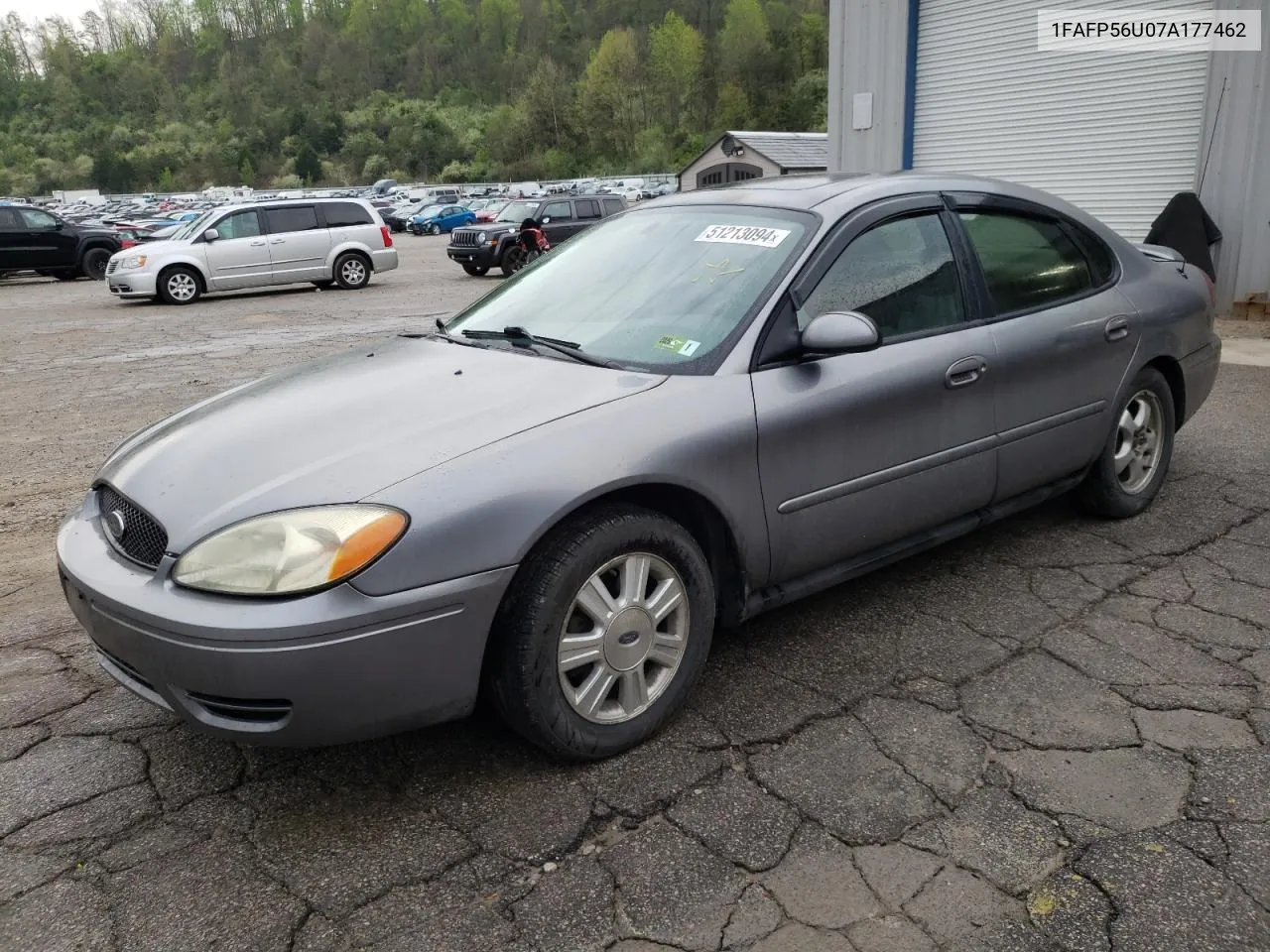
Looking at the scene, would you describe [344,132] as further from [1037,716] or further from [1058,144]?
[1037,716]

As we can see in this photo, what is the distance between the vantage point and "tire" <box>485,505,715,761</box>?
2.50 m

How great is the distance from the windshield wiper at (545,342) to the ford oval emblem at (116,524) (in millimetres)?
1284

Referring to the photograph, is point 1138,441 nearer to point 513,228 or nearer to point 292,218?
point 292,218

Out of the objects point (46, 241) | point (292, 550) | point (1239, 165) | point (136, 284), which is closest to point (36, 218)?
point (46, 241)

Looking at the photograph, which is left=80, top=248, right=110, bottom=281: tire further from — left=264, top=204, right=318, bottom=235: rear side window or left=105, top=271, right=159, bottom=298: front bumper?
left=264, top=204, right=318, bottom=235: rear side window

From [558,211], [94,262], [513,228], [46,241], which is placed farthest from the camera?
[94,262]

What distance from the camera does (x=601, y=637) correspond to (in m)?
2.63

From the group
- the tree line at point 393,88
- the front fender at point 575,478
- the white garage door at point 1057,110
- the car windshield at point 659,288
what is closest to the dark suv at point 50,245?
the white garage door at point 1057,110

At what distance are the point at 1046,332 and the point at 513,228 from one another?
731 inches

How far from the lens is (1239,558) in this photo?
400cm

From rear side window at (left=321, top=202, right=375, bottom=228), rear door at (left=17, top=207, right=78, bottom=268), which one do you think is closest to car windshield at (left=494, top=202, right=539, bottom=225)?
rear side window at (left=321, top=202, right=375, bottom=228)

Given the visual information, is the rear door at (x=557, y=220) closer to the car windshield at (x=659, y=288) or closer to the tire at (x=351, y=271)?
the tire at (x=351, y=271)

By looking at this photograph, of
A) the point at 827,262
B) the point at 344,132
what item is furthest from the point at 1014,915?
the point at 344,132

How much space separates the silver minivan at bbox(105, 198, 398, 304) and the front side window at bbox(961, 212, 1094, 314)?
15854 millimetres
